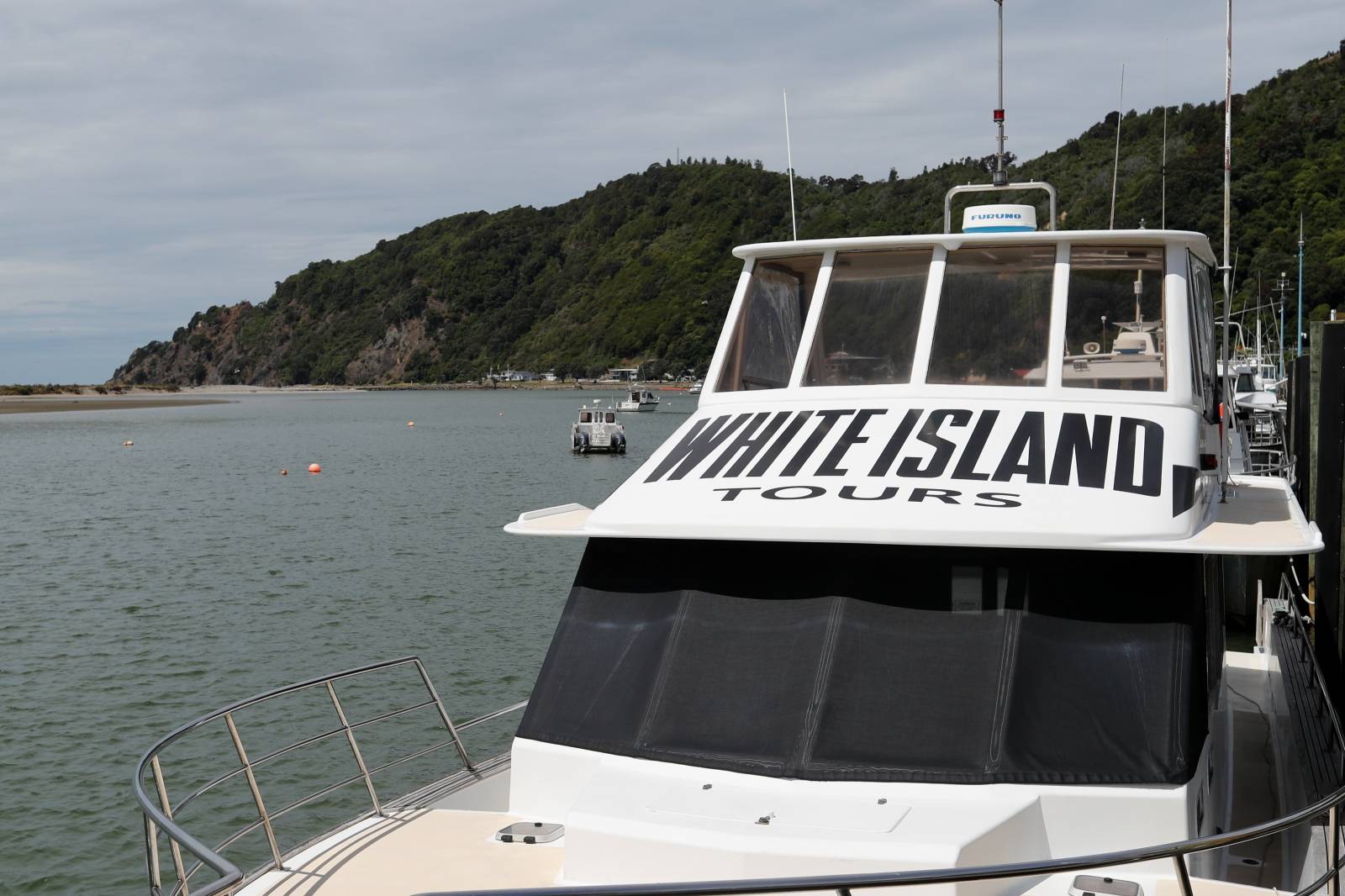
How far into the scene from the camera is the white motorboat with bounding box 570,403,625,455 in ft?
205

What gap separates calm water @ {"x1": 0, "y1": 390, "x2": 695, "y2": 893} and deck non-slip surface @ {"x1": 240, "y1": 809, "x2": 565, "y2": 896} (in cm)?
649

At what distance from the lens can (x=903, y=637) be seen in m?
5.36

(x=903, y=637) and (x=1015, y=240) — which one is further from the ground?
(x=1015, y=240)

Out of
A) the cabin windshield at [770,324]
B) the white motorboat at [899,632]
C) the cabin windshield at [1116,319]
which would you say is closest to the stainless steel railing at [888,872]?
the white motorboat at [899,632]

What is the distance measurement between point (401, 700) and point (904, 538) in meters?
11.8

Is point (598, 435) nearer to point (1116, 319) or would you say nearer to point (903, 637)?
point (1116, 319)

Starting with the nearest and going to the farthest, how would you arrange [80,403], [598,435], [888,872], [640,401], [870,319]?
[888,872] → [870,319] → [598,435] → [640,401] → [80,403]

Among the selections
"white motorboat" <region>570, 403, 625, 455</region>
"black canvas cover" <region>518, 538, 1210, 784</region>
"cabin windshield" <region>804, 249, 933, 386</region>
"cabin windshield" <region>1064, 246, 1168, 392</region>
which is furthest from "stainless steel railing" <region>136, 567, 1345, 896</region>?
"white motorboat" <region>570, 403, 625, 455</region>

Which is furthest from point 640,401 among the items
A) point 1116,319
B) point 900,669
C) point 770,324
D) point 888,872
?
point 888,872

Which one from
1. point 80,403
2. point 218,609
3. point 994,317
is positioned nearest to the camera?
point 994,317

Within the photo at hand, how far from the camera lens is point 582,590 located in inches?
236

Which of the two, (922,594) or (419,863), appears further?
(922,594)

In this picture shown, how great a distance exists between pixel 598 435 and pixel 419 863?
5752cm

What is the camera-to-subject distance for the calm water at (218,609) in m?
13.0
